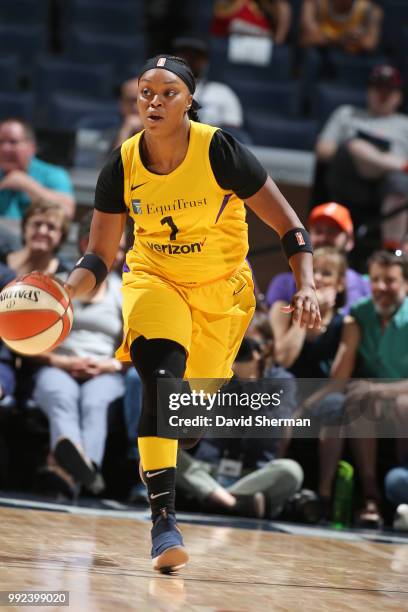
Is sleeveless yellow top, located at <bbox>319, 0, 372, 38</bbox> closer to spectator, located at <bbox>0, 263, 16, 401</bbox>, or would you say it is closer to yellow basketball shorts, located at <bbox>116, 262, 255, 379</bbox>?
spectator, located at <bbox>0, 263, 16, 401</bbox>

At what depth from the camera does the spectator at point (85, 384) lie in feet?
17.7

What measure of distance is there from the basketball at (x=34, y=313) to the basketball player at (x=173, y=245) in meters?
0.18

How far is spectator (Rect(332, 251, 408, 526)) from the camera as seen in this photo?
18.1 feet

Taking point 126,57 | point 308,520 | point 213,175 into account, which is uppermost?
point 126,57

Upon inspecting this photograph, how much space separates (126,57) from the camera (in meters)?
9.64

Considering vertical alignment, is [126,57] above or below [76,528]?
above

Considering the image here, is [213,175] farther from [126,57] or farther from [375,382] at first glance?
[126,57]

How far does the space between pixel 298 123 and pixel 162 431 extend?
18.1 ft

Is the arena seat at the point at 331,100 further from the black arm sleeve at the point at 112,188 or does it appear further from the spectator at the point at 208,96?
the black arm sleeve at the point at 112,188

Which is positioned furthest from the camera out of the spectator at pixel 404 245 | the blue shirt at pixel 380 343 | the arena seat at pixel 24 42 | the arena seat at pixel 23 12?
the arena seat at pixel 23 12

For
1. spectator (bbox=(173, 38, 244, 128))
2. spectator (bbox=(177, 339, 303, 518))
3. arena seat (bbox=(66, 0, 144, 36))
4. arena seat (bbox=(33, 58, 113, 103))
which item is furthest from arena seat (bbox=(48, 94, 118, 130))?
spectator (bbox=(177, 339, 303, 518))

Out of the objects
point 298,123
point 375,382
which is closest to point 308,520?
point 375,382

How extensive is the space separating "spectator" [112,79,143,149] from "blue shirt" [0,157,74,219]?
1.57ft

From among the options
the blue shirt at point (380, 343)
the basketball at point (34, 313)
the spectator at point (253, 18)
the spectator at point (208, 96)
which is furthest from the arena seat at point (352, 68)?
the basketball at point (34, 313)
